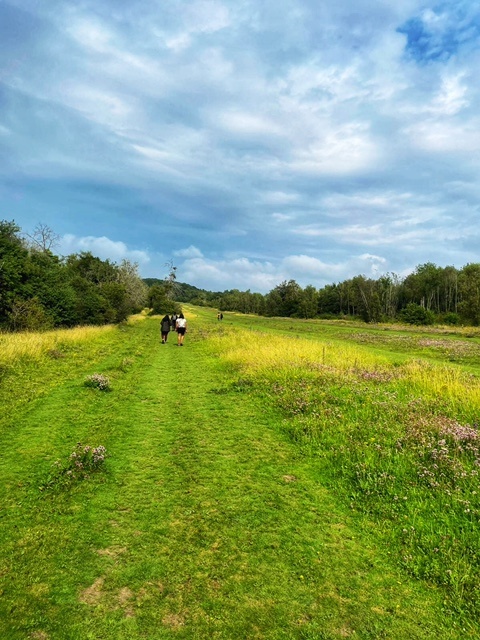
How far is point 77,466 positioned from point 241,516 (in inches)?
130

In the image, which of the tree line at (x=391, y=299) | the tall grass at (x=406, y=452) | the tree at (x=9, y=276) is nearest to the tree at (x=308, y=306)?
the tree line at (x=391, y=299)

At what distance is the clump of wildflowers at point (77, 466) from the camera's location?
6332mm

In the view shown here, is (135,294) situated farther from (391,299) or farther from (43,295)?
(391,299)

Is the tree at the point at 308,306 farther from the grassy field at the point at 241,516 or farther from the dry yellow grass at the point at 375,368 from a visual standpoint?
the grassy field at the point at 241,516

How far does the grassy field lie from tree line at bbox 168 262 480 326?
6561 cm

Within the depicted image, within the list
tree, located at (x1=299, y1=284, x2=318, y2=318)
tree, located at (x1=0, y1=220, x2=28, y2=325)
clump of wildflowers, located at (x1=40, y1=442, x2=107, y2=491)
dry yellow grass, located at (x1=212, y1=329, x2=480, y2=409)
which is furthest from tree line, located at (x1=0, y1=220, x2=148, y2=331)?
tree, located at (x1=299, y1=284, x2=318, y2=318)

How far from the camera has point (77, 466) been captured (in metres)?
6.79

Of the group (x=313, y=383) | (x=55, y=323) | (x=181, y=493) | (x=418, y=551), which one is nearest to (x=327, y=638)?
(x=418, y=551)

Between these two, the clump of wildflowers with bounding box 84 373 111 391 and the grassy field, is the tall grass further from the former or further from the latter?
the clump of wildflowers with bounding box 84 373 111 391

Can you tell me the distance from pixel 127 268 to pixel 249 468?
8118 cm

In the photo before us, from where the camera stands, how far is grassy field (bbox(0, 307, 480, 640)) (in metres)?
3.82

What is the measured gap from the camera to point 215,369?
1811cm

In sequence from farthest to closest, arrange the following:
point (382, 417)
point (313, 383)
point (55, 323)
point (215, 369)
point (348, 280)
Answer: point (348, 280) → point (55, 323) → point (215, 369) → point (313, 383) → point (382, 417)

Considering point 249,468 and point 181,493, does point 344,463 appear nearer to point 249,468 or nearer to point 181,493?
point 249,468
